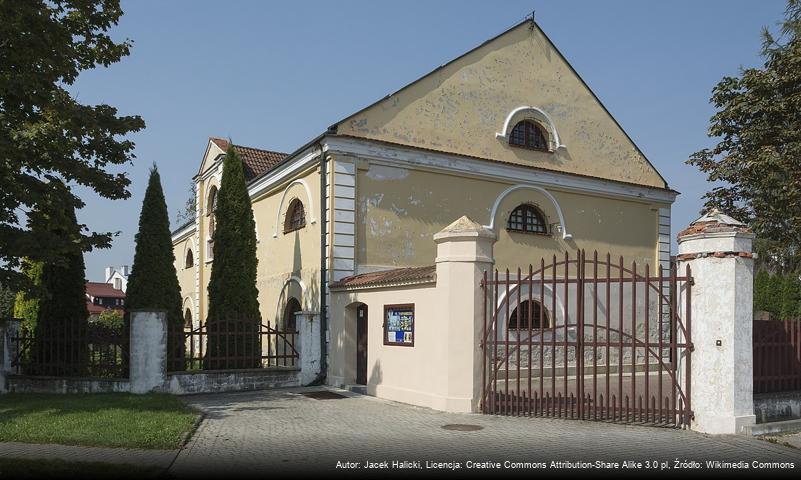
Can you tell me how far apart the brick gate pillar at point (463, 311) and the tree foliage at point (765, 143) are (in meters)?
11.3

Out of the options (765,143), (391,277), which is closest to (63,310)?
(391,277)

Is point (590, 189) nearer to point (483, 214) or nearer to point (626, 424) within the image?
point (483, 214)

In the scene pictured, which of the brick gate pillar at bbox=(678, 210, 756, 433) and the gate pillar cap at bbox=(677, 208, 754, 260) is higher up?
the gate pillar cap at bbox=(677, 208, 754, 260)

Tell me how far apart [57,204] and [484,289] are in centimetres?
842

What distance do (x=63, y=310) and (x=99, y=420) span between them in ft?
22.3

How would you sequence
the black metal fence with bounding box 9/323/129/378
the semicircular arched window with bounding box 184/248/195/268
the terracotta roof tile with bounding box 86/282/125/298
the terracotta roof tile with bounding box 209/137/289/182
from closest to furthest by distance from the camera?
the black metal fence with bounding box 9/323/129/378 < the terracotta roof tile with bounding box 209/137/289/182 < the semicircular arched window with bounding box 184/248/195/268 < the terracotta roof tile with bounding box 86/282/125/298

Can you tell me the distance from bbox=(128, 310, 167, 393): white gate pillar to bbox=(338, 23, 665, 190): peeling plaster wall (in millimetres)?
6638

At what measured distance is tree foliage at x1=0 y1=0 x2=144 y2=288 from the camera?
1191cm

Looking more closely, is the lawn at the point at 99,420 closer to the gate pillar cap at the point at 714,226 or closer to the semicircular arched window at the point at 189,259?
the gate pillar cap at the point at 714,226

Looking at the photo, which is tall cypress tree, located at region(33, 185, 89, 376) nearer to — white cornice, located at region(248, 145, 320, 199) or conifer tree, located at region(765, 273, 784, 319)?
white cornice, located at region(248, 145, 320, 199)

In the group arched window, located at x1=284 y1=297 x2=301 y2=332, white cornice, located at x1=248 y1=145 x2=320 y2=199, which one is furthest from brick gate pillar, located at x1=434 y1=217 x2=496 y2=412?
arched window, located at x1=284 y1=297 x2=301 y2=332

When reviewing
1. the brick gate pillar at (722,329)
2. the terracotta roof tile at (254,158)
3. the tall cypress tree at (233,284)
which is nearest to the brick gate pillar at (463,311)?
the brick gate pillar at (722,329)

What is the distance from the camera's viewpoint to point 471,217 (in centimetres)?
1920

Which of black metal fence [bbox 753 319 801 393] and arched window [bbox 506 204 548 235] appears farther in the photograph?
arched window [bbox 506 204 548 235]
